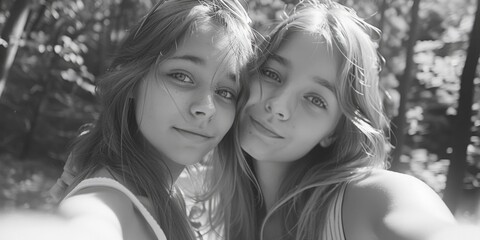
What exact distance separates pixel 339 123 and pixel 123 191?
99 centimetres

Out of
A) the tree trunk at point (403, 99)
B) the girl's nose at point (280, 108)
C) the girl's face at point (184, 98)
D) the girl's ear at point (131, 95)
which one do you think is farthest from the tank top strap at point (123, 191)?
the tree trunk at point (403, 99)

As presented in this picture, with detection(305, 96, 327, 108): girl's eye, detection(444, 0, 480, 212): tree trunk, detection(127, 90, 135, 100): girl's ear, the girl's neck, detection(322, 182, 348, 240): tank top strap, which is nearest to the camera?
detection(322, 182, 348, 240): tank top strap

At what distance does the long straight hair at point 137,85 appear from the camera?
169 centimetres

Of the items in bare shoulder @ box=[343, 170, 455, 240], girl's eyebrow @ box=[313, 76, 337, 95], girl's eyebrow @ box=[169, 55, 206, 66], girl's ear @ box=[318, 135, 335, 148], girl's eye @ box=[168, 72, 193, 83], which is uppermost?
girl's eyebrow @ box=[169, 55, 206, 66]

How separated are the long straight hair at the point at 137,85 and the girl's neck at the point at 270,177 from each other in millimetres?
479

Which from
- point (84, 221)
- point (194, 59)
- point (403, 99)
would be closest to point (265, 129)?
point (194, 59)

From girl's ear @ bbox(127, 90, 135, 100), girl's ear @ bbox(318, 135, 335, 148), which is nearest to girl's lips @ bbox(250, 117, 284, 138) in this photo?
girl's ear @ bbox(318, 135, 335, 148)

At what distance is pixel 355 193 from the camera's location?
1.67 meters

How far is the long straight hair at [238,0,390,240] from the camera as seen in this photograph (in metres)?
1.88

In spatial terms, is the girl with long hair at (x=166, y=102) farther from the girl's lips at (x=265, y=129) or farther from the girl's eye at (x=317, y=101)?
the girl's eye at (x=317, y=101)

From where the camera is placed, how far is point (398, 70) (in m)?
5.59

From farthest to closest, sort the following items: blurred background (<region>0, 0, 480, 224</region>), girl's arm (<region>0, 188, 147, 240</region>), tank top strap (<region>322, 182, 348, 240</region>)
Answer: blurred background (<region>0, 0, 480, 224</region>)
tank top strap (<region>322, 182, 348, 240</region>)
girl's arm (<region>0, 188, 147, 240</region>)

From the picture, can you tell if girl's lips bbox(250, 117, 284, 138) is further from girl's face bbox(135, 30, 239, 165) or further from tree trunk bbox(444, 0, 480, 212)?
tree trunk bbox(444, 0, 480, 212)

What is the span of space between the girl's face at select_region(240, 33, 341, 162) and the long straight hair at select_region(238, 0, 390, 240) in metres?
0.04
